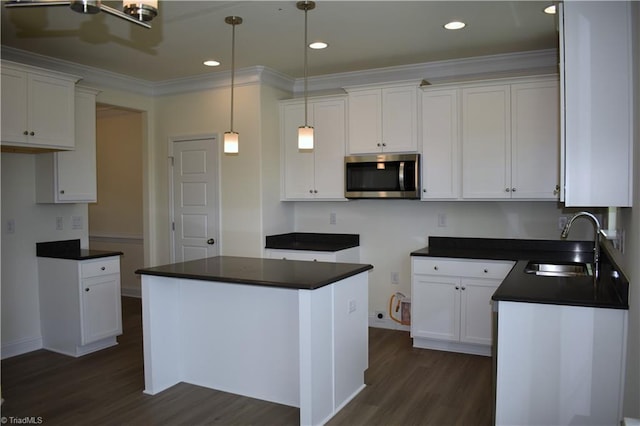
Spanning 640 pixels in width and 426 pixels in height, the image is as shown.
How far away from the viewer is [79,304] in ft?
14.0

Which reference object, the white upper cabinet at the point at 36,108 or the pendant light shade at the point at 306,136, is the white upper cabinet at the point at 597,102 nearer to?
the pendant light shade at the point at 306,136

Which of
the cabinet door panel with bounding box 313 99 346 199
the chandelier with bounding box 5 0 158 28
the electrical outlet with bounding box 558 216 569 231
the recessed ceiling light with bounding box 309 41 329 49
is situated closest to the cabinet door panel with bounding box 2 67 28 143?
the chandelier with bounding box 5 0 158 28

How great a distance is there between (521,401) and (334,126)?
10.7 ft

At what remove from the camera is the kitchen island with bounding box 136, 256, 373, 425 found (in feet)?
9.75

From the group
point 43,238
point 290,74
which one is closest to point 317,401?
point 43,238

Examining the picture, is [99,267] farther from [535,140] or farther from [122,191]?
[535,140]

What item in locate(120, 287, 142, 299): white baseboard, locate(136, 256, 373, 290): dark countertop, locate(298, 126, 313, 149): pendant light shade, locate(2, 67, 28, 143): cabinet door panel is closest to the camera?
locate(136, 256, 373, 290): dark countertop

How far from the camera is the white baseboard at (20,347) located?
4305 millimetres

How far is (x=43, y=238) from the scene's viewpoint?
15.0 ft

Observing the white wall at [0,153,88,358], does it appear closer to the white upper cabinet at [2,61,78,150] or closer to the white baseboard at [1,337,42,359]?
the white baseboard at [1,337,42,359]

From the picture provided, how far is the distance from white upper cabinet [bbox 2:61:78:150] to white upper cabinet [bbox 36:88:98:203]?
0.72 feet

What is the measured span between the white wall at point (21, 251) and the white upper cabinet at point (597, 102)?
4.30 metres

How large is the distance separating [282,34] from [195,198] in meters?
2.23

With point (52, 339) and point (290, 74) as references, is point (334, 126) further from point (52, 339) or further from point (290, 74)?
point (52, 339)
